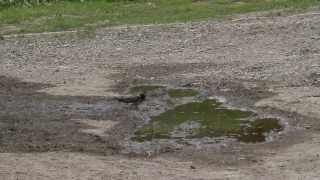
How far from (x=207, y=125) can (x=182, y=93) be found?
3.53m

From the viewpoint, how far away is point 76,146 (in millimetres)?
14352

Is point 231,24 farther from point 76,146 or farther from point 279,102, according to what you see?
point 76,146

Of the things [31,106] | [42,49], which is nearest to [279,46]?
[42,49]

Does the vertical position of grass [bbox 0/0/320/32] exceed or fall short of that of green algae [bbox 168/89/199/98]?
it falls short

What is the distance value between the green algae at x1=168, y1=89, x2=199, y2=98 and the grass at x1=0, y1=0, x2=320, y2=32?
13.0 metres

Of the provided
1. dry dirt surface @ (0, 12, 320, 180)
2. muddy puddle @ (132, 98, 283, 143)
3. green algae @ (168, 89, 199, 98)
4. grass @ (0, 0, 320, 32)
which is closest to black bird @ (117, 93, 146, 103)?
dry dirt surface @ (0, 12, 320, 180)

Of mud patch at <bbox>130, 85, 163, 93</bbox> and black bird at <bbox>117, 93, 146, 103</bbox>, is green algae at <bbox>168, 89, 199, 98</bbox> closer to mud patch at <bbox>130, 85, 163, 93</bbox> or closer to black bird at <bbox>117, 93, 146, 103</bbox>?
mud patch at <bbox>130, 85, 163, 93</bbox>

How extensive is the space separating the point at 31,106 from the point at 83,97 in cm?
139

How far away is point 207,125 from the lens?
1586cm

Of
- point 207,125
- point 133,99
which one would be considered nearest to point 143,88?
point 133,99

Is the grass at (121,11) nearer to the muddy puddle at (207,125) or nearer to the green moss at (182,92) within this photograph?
the green moss at (182,92)

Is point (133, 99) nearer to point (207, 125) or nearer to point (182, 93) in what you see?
point (182, 93)

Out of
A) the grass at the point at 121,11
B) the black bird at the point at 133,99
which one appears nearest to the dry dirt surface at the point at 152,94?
the black bird at the point at 133,99

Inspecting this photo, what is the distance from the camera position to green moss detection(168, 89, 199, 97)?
1906 cm
